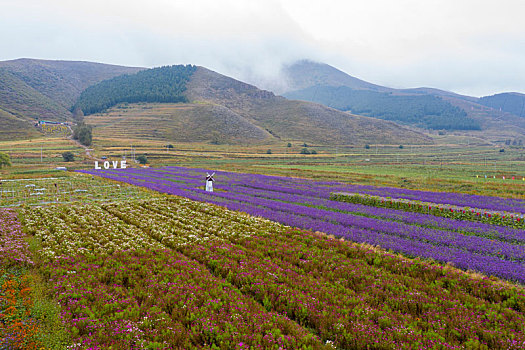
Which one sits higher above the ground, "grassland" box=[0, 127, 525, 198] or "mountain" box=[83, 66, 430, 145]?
"mountain" box=[83, 66, 430, 145]

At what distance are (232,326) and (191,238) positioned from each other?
27.3ft

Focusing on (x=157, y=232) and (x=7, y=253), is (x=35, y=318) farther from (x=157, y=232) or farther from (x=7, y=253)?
(x=157, y=232)

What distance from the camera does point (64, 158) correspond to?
78000 mm

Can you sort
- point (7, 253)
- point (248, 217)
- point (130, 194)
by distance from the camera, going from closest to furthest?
point (7, 253)
point (248, 217)
point (130, 194)

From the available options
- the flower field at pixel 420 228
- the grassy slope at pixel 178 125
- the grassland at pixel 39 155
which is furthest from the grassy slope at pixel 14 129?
the flower field at pixel 420 228

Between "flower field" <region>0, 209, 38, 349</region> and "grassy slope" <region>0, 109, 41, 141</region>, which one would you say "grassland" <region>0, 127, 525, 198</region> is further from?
"flower field" <region>0, 209, 38, 349</region>

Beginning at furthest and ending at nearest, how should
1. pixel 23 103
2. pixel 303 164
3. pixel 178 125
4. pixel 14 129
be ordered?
Result: 1. pixel 23 103
2. pixel 178 125
3. pixel 14 129
4. pixel 303 164

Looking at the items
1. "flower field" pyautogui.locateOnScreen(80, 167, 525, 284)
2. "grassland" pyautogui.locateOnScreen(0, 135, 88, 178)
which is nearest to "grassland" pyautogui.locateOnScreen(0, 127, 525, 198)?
"grassland" pyautogui.locateOnScreen(0, 135, 88, 178)

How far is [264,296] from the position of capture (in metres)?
8.57

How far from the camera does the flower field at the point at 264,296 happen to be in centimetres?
659

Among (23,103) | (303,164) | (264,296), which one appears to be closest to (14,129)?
(23,103)

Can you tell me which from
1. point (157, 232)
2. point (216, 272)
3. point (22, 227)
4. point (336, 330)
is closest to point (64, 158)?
point (22, 227)

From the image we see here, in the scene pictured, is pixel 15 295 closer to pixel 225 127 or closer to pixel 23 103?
pixel 225 127

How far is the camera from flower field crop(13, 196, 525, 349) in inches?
260
